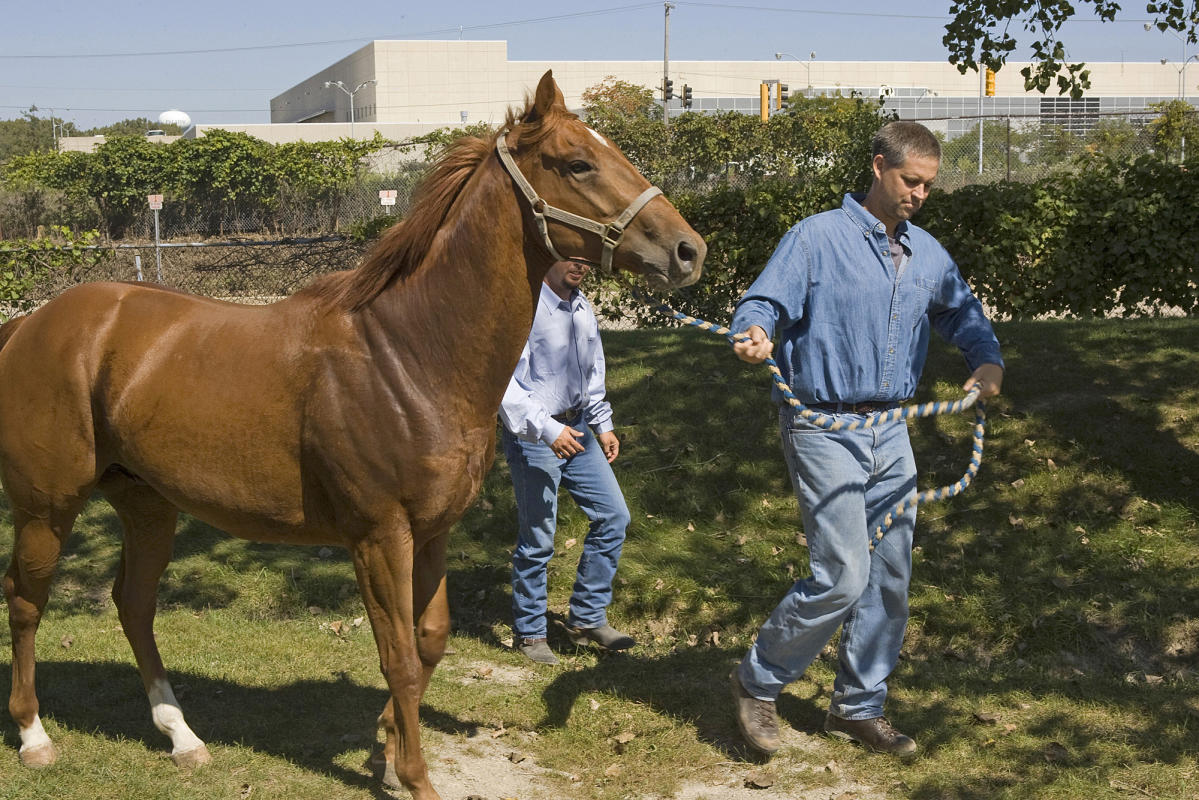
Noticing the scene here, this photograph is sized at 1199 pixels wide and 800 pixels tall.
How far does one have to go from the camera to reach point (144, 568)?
4.84m

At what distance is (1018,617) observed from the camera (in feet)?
19.9

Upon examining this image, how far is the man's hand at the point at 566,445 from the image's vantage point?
531 cm

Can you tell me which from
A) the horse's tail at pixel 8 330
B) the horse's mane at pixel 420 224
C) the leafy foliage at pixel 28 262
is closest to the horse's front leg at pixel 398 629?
the horse's mane at pixel 420 224

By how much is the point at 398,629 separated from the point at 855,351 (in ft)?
6.42

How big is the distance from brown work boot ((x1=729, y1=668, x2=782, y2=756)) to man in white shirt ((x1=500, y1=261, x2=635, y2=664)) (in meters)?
1.46

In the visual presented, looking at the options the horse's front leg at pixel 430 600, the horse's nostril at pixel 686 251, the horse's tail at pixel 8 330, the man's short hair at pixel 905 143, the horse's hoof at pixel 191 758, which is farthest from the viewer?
the horse's tail at pixel 8 330

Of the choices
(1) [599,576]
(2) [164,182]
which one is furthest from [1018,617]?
(2) [164,182]

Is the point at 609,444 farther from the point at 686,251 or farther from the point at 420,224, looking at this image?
the point at 686,251

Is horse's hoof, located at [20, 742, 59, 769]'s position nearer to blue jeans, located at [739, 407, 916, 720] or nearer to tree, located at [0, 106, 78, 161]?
blue jeans, located at [739, 407, 916, 720]

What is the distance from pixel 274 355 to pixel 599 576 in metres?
2.41

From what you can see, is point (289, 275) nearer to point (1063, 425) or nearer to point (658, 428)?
point (658, 428)

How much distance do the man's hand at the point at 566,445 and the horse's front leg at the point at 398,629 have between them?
134 cm

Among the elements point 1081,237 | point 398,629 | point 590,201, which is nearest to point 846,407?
point 590,201

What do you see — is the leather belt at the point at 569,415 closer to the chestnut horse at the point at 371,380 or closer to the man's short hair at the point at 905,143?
the chestnut horse at the point at 371,380
